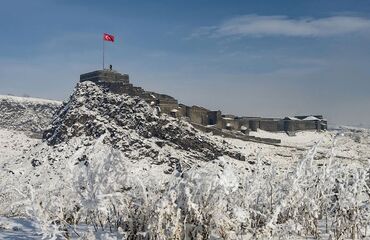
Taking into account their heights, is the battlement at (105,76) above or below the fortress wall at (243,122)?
above

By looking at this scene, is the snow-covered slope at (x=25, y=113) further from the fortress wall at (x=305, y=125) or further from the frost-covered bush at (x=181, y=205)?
the frost-covered bush at (x=181, y=205)

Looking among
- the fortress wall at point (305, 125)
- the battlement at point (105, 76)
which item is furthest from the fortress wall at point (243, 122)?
the battlement at point (105, 76)

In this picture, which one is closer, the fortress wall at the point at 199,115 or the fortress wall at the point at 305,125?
the fortress wall at the point at 199,115

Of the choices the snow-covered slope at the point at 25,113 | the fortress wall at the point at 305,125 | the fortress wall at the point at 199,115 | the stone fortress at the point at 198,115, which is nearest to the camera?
the stone fortress at the point at 198,115

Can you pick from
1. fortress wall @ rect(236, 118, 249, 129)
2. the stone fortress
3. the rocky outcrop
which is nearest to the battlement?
the stone fortress

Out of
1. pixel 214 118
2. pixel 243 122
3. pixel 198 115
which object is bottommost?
pixel 243 122

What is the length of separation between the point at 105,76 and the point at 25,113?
35.6 m

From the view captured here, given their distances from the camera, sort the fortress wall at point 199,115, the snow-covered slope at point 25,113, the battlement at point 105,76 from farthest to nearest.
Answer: the snow-covered slope at point 25,113
the fortress wall at point 199,115
the battlement at point 105,76

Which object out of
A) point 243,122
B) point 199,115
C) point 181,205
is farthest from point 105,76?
point 181,205

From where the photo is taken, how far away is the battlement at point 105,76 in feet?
197

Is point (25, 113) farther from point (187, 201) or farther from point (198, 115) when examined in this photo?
point (187, 201)

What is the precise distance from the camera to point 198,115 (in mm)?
63781

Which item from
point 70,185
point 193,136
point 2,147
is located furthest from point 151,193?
point 2,147

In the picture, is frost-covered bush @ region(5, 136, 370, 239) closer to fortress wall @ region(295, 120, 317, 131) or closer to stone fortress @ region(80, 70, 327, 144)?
stone fortress @ region(80, 70, 327, 144)
